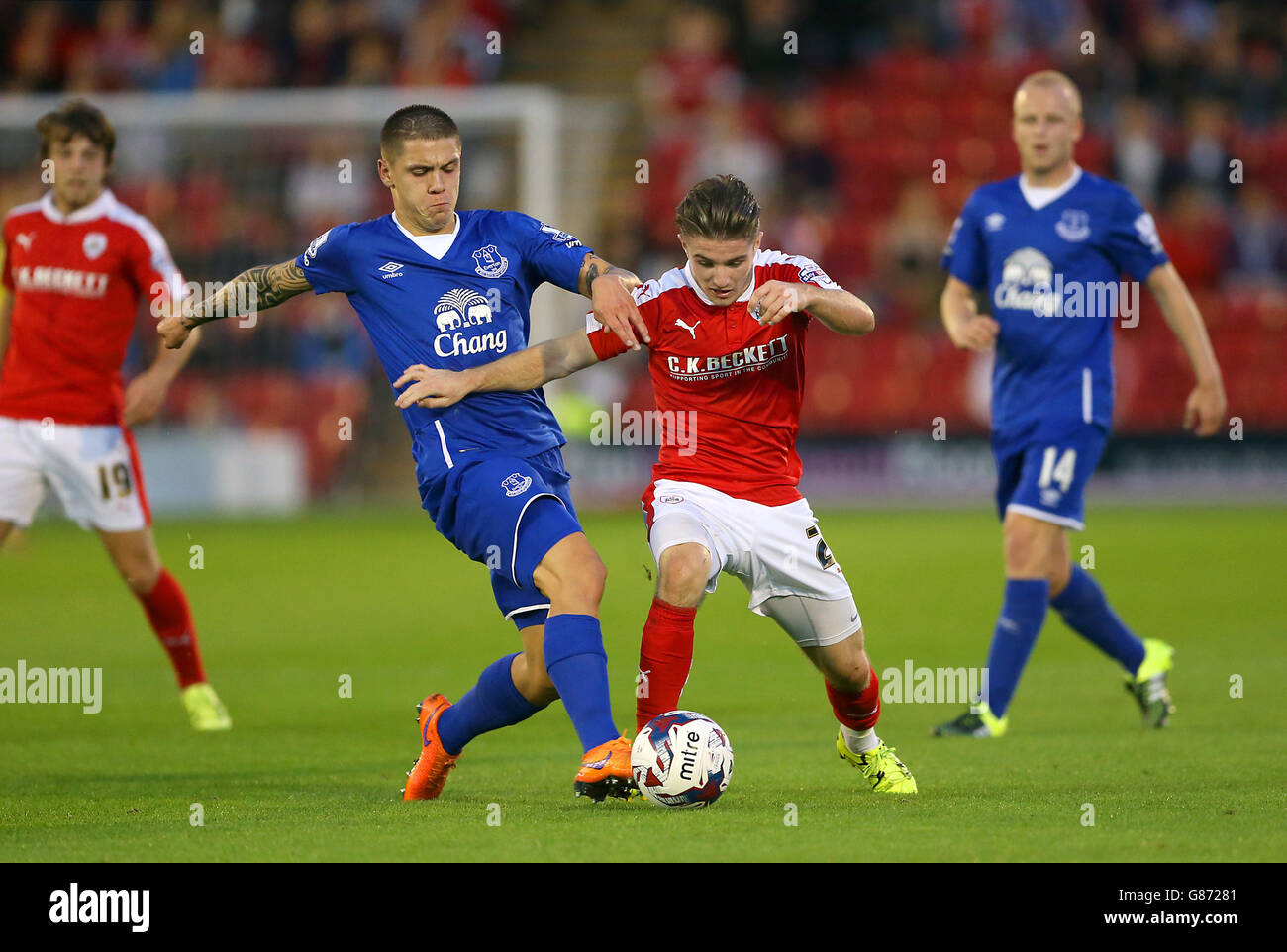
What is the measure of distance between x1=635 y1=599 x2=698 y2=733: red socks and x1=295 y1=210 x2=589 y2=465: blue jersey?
2.48 ft

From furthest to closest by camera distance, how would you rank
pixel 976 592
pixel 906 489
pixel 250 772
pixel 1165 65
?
pixel 1165 65, pixel 906 489, pixel 976 592, pixel 250 772

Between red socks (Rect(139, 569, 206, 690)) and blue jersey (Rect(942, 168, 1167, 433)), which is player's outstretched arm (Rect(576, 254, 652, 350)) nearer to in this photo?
blue jersey (Rect(942, 168, 1167, 433))

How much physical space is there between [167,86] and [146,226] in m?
15.4

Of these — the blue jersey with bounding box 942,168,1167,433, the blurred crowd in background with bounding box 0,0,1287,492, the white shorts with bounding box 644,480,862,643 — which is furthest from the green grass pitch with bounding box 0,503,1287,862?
the blurred crowd in background with bounding box 0,0,1287,492

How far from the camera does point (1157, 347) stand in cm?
2036

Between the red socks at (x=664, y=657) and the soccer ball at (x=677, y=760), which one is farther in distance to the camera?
the red socks at (x=664, y=657)

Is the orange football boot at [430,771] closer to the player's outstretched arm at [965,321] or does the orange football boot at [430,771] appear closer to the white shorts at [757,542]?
the white shorts at [757,542]

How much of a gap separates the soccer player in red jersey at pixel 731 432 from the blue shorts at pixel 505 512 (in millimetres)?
257

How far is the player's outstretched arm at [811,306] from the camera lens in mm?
5535

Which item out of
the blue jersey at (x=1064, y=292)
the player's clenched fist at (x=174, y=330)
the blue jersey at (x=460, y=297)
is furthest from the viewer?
the blue jersey at (x=1064, y=292)

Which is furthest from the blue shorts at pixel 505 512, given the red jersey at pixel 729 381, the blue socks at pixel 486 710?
the red jersey at pixel 729 381

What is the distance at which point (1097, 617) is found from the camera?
26.2 feet
